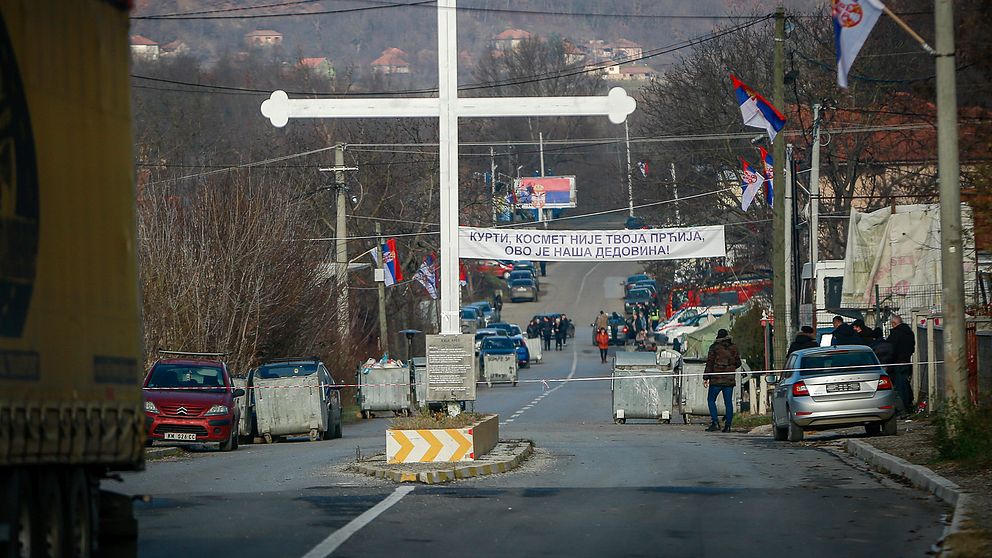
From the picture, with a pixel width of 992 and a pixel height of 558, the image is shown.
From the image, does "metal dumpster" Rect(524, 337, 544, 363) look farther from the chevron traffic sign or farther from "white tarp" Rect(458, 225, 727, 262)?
the chevron traffic sign

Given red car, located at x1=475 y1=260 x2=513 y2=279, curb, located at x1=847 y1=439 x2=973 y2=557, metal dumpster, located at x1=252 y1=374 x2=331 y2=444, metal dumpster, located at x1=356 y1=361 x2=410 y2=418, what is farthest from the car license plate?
red car, located at x1=475 y1=260 x2=513 y2=279

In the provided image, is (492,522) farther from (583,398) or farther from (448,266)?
(583,398)

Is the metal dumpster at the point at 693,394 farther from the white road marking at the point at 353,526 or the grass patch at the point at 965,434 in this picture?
the white road marking at the point at 353,526

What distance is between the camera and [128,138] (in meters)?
9.73

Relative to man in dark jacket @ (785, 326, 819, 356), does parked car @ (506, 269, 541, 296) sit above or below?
above

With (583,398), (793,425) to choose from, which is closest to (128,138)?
(793,425)

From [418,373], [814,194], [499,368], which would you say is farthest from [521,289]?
[418,373]

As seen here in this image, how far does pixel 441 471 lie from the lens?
17906 millimetres

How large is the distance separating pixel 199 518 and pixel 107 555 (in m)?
4.04

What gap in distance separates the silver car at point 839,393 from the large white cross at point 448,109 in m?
6.17

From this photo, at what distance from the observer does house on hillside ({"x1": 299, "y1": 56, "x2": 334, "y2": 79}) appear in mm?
106938

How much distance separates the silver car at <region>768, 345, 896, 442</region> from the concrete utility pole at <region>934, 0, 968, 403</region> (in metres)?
5.60

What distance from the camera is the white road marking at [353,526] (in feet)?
37.3

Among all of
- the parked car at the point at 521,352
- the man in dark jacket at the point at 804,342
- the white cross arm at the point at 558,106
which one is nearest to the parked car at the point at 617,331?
the parked car at the point at 521,352
